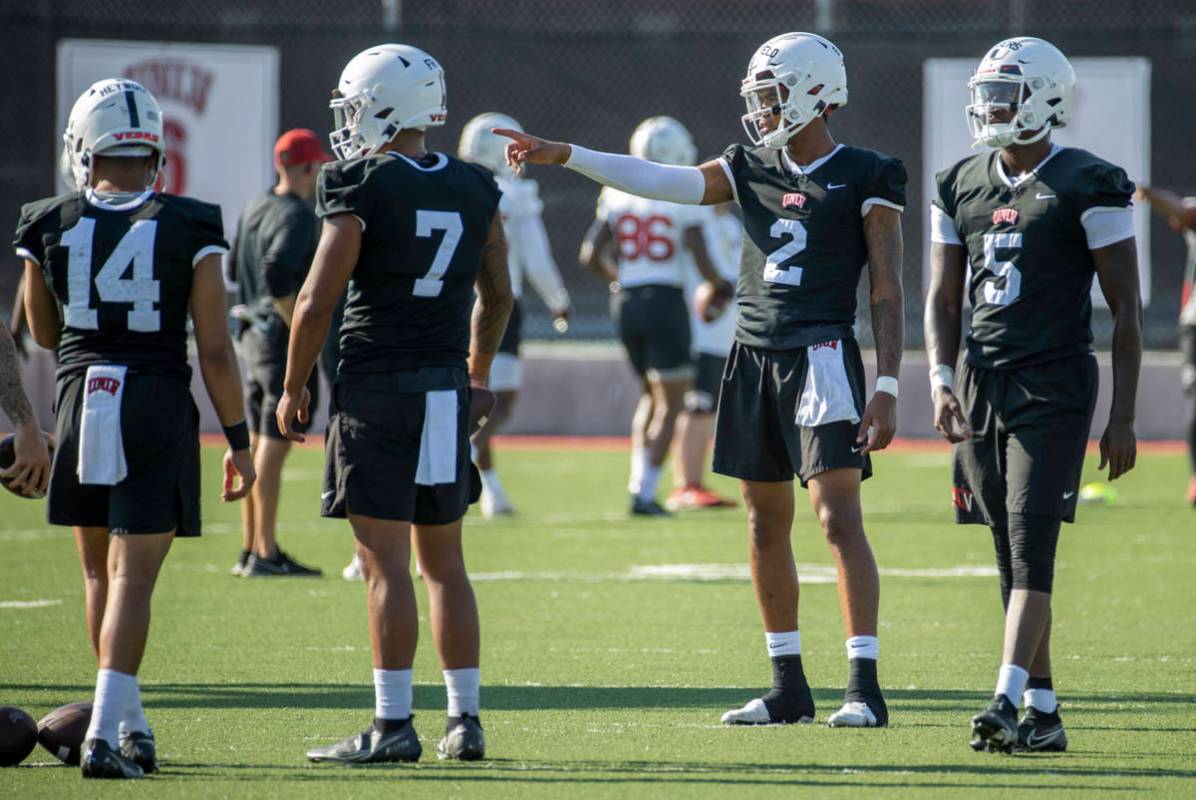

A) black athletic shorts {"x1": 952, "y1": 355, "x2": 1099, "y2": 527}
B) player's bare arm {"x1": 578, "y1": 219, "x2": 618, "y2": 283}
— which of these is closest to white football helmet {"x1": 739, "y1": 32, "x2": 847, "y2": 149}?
black athletic shorts {"x1": 952, "y1": 355, "x2": 1099, "y2": 527}

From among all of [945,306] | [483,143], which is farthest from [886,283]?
[483,143]

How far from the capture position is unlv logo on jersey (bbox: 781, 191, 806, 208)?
19.2ft

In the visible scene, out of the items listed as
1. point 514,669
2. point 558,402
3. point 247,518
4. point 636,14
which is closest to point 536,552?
point 247,518

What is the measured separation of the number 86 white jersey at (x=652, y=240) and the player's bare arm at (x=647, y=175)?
6.00 meters

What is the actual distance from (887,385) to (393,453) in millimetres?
1543

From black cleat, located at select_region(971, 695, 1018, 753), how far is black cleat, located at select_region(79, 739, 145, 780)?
2.31 metres

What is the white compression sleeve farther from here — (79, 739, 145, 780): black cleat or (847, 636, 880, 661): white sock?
(79, 739, 145, 780): black cleat

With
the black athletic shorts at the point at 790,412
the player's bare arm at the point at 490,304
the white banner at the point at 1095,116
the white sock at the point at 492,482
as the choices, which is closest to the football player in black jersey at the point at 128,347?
the player's bare arm at the point at 490,304

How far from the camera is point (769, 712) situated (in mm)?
5852

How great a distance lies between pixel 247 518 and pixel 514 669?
2.81 metres

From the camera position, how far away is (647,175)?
5980mm

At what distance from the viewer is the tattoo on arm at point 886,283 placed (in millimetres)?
5770

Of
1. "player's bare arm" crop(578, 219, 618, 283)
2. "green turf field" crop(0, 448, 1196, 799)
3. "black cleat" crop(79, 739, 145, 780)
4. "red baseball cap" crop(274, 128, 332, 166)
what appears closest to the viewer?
"black cleat" crop(79, 739, 145, 780)

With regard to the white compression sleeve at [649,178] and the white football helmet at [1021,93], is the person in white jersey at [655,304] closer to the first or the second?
the white compression sleeve at [649,178]
